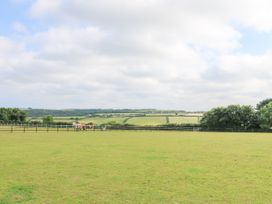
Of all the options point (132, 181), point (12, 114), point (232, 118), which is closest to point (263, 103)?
point (232, 118)

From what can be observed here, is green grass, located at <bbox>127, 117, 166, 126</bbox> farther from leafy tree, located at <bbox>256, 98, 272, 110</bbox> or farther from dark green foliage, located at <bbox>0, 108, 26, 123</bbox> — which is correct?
dark green foliage, located at <bbox>0, 108, 26, 123</bbox>

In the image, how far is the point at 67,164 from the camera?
A: 21.6 m

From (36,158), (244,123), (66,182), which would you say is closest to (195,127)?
(244,123)

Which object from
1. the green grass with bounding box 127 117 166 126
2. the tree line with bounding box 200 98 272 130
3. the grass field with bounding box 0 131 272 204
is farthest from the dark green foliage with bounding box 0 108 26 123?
the grass field with bounding box 0 131 272 204

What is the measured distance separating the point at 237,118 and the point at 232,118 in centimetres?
151

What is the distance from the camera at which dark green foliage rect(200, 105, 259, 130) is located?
4085 inches

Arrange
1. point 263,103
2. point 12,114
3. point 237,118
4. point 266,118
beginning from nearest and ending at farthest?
point 266,118
point 237,118
point 263,103
point 12,114

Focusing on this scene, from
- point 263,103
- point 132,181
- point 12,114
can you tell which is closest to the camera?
point 132,181

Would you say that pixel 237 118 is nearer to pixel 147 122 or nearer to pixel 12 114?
pixel 147 122

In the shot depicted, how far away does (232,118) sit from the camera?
10669cm

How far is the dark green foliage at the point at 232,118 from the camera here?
104m

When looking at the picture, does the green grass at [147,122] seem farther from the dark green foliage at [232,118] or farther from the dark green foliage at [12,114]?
the dark green foliage at [12,114]

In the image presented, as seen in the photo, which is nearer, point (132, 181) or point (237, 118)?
point (132, 181)

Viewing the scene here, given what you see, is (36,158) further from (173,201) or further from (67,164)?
(173,201)
